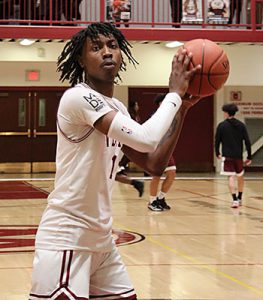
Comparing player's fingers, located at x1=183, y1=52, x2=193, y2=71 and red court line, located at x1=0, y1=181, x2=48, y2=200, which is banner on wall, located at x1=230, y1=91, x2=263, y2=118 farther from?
player's fingers, located at x1=183, y1=52, x2=193, y2=71

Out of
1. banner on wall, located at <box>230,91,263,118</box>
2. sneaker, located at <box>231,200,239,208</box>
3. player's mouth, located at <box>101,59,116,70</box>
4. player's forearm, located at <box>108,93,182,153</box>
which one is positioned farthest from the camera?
banner on wall, located at <box>230,91,263,118</box>

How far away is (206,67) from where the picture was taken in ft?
10.3

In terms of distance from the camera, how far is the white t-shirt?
9.90 feet

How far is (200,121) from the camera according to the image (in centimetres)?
2044

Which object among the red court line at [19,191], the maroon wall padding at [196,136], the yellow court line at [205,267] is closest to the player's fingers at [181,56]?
the yellow court line at [205,267]

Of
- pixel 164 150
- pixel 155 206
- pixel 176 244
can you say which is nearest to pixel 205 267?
pixel 176 244

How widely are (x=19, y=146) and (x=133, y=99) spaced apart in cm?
347

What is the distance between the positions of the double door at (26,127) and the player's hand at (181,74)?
1664 centimetres

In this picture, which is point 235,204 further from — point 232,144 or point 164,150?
point 164,150

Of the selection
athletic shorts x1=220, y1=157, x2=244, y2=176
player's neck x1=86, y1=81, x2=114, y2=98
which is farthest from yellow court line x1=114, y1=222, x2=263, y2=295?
athletic shorts x1=220, y1=157, x2=244, y2=176

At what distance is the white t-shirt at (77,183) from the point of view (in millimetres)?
3018

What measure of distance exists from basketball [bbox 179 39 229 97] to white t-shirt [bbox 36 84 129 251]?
16.0 inches

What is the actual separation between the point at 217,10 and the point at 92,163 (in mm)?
13487

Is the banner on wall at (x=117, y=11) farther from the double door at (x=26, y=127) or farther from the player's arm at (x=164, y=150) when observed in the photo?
the player's arm at (x=164, y=150)
